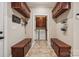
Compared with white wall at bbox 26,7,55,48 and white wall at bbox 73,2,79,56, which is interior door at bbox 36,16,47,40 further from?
white wall at bbox 73,2,79,56

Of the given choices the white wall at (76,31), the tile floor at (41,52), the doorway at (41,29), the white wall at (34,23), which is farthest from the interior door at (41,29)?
the white wall at (76,31)

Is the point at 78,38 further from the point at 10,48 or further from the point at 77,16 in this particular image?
the point at 10,48

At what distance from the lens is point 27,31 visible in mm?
7363

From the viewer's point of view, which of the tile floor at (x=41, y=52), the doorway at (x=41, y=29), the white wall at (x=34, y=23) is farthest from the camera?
the doorway at (x=41, y=29)

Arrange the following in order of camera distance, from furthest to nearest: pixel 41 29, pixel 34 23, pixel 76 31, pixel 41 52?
1. pixel 41 29
2. pixel 34 23
3. pixel 41 52
4. pixel 76 31

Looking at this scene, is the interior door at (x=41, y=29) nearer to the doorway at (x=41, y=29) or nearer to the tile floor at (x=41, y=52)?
→ the doorway at (x=41, y=29)

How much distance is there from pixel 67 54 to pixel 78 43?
51cm

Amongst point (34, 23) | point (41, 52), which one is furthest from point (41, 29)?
point (41, 52)

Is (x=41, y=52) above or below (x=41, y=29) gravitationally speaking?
below

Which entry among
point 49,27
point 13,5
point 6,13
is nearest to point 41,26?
point 49,27

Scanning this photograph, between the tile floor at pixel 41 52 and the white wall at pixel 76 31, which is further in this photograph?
the tile floor at pixel 41 52

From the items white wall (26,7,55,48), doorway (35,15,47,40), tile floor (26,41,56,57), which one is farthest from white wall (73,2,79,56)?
doorway (35,15,47,40)

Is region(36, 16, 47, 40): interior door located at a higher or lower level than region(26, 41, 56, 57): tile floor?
higher

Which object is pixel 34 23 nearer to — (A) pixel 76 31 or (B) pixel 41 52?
(B) pixel 41 52
